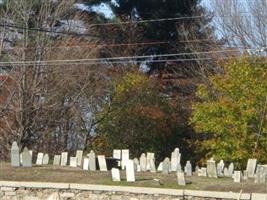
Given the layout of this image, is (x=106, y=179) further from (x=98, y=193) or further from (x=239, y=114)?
(x=239, y=114)

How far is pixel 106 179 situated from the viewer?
63.4 ft

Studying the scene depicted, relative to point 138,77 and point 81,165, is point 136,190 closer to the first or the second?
point 81,165

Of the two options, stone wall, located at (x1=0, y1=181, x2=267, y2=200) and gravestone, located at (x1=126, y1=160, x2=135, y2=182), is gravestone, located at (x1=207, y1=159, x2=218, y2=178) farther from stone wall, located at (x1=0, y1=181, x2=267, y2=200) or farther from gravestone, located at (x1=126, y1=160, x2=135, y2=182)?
stone wall, located at (x1=0, y1=181, x2=267, y2=200)

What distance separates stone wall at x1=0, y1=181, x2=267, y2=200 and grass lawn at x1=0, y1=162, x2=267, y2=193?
1.09 feet

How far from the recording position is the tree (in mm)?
28188

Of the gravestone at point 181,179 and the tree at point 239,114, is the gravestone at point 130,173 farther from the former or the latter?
the tree at point 239,114

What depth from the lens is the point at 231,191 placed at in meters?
17.7

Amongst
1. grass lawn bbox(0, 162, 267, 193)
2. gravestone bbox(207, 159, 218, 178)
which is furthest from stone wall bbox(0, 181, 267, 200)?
gravestone bbox(207, 159, 218, 178)

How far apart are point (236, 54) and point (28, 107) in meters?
10.4

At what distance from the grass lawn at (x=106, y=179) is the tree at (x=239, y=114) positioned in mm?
8159

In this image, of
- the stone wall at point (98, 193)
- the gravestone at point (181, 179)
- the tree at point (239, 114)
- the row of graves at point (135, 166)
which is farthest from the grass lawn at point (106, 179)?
the tree at point (239, 114)

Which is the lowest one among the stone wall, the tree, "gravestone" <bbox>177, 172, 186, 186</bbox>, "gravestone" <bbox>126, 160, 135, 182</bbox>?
the stone wall

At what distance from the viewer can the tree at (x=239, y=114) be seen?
1110 inches

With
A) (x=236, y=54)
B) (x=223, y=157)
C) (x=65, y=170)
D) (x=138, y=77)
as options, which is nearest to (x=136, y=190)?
(x=65, y=170)
